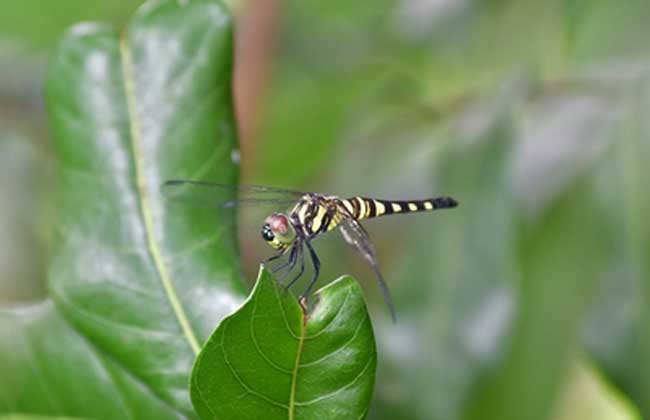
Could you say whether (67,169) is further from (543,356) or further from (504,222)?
(543,356)

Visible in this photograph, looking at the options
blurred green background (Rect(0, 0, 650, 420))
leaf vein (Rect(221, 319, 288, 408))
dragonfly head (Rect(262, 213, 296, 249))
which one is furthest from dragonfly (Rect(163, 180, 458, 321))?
blurred green background (Rect(0, 0, 650, 420))

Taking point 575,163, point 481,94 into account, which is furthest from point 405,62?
point 575,163

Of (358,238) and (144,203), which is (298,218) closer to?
(358,238)

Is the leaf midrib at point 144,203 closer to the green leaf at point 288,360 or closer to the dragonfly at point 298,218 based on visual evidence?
the dragonfly at point 298,218

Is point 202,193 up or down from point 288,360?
up

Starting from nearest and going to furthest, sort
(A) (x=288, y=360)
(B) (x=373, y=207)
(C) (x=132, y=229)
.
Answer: (A) (x=288, y=360) < (C) (x=132, y=229) < (B) (x=373, y=207)

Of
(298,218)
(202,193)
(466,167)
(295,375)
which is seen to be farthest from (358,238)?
(466,167)
